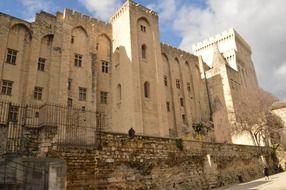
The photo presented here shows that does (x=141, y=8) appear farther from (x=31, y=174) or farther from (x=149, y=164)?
(x=31, y=174)

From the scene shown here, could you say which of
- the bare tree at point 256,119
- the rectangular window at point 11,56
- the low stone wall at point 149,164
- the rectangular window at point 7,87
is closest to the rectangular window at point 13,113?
the rectangular window at point 7,87

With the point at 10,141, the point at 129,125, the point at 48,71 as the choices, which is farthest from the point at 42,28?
the point at 10,141

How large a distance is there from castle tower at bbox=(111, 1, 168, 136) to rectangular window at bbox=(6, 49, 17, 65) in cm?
962

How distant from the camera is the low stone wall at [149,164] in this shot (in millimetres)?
10898

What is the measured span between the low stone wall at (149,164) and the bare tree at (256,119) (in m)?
11.8

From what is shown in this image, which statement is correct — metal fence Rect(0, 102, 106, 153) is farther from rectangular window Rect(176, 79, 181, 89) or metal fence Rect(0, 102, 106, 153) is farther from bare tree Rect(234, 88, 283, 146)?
bare tree Rect(234, 88, 283, 146)

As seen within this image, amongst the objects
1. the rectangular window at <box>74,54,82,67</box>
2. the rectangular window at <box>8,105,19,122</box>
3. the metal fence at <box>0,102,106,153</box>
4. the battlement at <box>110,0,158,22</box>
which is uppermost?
the battlement at <box>110,0,158,22</box>

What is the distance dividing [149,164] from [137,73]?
510 inches

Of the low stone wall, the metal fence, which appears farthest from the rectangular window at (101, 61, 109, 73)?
the metal fence

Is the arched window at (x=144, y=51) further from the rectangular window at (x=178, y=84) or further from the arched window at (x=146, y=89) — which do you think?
the rectangular window at (x=178, y=84)

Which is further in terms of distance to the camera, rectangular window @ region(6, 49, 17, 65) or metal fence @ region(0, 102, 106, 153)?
rectangular window @ region(6, 49, 17, 65)

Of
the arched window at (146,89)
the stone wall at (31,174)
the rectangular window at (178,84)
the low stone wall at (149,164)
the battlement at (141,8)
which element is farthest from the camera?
the rectangular window at (178,84)

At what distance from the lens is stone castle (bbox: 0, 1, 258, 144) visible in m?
22.0

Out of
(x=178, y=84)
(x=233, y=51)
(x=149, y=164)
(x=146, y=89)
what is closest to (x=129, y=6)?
(x=146, y=89)
